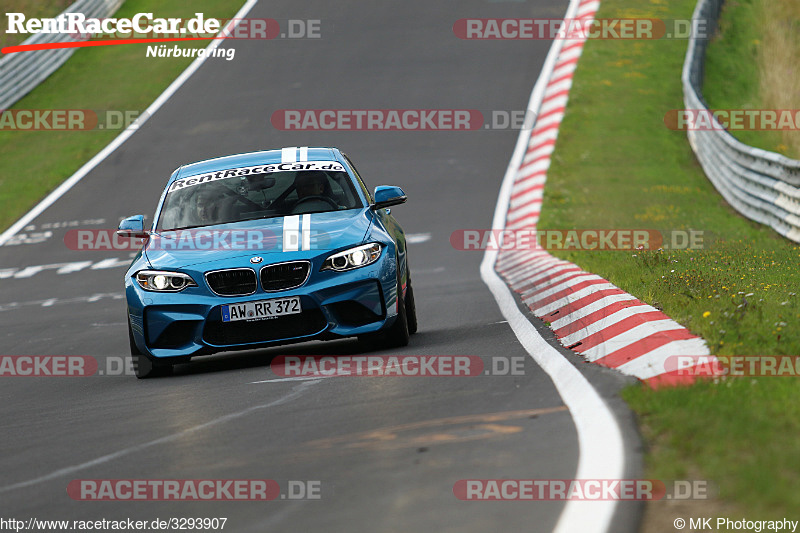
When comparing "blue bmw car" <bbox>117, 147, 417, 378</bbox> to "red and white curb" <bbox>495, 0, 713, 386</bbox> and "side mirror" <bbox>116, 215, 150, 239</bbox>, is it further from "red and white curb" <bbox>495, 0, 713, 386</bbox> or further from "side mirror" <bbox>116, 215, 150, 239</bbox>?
"red and white curb" <bbox>495, 0, 713, 386</bbox>

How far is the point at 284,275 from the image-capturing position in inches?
354

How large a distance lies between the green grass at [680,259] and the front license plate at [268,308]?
8.84ft

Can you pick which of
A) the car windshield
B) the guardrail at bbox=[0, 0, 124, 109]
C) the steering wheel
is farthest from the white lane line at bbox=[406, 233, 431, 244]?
the guardrail at bbox=[0, 0, 124, 109]

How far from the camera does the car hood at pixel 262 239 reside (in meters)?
9.09

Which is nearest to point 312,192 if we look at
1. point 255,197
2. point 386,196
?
point 255,197

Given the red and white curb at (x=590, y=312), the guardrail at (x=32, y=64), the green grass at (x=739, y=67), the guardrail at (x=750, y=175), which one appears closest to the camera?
the red and white curb at (x=590, y=312)

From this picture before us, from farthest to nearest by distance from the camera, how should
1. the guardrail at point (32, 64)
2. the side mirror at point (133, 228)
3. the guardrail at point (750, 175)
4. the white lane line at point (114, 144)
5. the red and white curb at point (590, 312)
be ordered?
1. the guardrail at point (32, 64)
2. the white lane line at point (114, 144)
3. the guardrail at point (750, 175)
4. the side mirror at point (133, 228)
5. the red and white curb at point (590, 312)

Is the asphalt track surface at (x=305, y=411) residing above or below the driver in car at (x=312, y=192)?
below

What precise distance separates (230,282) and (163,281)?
1.72 ft

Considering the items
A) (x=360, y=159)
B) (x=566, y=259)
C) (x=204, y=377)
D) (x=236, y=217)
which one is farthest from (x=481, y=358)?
(x=360, y=159)

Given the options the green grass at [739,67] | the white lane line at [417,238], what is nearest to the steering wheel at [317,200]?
the white lane line at [417,238]

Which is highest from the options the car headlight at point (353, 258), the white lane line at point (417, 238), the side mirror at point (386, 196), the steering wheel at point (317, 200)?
the side mirror at point (386, 196)

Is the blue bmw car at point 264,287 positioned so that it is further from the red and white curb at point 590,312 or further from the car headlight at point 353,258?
the red and white curb at point 590,312

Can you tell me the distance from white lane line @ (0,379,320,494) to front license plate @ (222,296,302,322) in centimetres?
118
